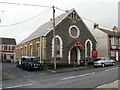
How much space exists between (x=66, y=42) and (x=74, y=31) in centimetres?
302

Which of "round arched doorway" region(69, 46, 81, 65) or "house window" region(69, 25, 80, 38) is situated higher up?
"house window" region(69, 25, 80, 38)

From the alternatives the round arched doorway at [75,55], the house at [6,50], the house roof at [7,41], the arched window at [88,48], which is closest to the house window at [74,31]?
the round arched doorway at [75,55]

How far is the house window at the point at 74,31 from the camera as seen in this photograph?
29013 mm

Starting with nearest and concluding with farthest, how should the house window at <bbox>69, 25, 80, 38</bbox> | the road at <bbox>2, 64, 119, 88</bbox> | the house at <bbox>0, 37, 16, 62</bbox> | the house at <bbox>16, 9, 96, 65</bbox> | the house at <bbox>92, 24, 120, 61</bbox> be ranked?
the road at <bbox>2, 64, 119, 88</bbox>
the house at <bbox>16, 9, 96, 65</bbox>
the house window at <bbox>69, 25, 80, 38</bbox>
the house at <bbox>92, 24, 120, 61</bbox>
the house at <bbox>0, 37, 16, 62</bbox>

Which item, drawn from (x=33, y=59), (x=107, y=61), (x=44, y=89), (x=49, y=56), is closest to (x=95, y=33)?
(x=107, y=61)

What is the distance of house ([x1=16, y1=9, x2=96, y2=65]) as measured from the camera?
26.0 metres

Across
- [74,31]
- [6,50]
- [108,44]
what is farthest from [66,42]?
[6,50]

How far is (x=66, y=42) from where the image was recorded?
28.0 m

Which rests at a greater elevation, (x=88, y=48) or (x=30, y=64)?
(x=88, y=48)

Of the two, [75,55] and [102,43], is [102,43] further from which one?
[75,55]

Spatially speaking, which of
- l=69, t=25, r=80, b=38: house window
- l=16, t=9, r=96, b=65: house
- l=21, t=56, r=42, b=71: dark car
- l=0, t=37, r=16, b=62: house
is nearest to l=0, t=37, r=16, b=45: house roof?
l=0, t=37, r=16, b=62: house

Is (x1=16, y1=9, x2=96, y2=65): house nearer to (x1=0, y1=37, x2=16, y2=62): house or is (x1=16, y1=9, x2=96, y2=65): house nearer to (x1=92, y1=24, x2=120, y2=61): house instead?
(x1=92, y1=24, x2=120, y2=61): house

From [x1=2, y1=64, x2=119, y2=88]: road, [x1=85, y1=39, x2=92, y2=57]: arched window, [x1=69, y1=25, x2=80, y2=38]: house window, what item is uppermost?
[x1=69, y1=25, x2=80, y2=38]: house window

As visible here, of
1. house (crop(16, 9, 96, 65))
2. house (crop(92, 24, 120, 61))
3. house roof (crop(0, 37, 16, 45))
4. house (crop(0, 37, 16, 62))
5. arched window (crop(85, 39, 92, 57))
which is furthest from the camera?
house roof (crop(0, 37, 16, 45))
